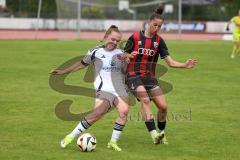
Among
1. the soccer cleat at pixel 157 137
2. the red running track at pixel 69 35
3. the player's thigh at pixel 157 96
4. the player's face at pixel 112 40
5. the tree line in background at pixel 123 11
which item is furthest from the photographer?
the tree line in background at pixel 123 11

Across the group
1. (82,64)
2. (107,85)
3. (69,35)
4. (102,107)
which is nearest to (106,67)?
(107,85)

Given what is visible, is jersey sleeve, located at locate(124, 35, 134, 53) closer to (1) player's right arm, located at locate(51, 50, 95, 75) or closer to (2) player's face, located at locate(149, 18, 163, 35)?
(2) player's face, located at locate(149, 18, 163, 35)

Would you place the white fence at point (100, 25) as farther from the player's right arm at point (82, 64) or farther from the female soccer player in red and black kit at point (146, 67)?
the player's right arm at point (82, 64)

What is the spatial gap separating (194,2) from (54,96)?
48.2m

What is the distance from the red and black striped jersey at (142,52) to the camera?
374 inches

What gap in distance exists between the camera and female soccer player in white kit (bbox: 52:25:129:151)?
914 centimetres

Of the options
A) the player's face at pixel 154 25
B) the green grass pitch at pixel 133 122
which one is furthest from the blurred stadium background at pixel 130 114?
the player's face at pixel 154 25

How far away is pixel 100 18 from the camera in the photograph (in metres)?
52.6

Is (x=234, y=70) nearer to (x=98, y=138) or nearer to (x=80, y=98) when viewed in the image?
(x=80, y=98)

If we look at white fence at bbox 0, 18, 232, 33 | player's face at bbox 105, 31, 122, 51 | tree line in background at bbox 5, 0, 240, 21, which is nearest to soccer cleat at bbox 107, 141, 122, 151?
player's face at bbox 105, 31, 122, 51

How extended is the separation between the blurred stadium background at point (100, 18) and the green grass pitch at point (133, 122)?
27784 millimetres

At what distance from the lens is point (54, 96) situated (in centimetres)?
1505

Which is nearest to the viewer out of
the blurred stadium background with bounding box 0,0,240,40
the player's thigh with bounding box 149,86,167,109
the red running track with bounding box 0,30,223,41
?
the player's thigh with bounding box 149,86,167,109

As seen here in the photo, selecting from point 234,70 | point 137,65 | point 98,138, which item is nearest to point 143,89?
point 137,65
